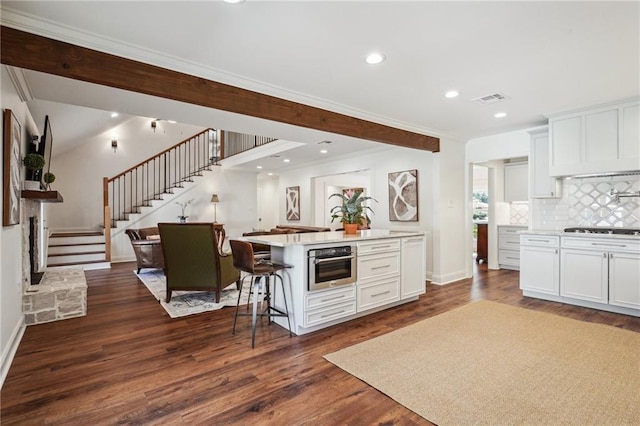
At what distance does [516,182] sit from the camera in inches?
266

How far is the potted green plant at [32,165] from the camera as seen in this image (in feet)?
11.5

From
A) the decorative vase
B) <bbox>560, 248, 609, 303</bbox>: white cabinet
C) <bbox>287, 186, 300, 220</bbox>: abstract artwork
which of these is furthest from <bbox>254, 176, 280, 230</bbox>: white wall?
<bbox>560, 248, 609, 303</bbox>: white cabinet

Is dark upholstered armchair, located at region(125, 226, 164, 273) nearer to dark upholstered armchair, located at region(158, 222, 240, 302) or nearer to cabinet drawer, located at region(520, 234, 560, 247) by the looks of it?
dark upholstered armchair, located at region(158, 222, 240, 302)

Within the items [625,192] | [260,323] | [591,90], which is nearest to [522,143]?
[625,192]

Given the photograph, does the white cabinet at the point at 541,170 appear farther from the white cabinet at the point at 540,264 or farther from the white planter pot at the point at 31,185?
the white planter pot at the point at 31,185

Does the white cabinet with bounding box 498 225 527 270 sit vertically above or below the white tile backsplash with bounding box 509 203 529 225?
below

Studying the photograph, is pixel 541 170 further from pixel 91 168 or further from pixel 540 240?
pixel 91 168

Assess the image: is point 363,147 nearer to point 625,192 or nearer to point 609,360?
point 625,192

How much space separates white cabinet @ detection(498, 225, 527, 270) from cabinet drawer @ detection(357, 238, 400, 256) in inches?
156

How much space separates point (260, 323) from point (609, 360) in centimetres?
315

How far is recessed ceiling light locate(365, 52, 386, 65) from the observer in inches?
108

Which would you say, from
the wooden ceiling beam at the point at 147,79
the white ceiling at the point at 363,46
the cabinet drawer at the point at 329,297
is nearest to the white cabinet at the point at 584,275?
the white ceiling at the point at 363,46

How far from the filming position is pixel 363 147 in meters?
6.54

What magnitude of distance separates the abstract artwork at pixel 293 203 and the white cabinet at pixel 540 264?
5.81 meters
